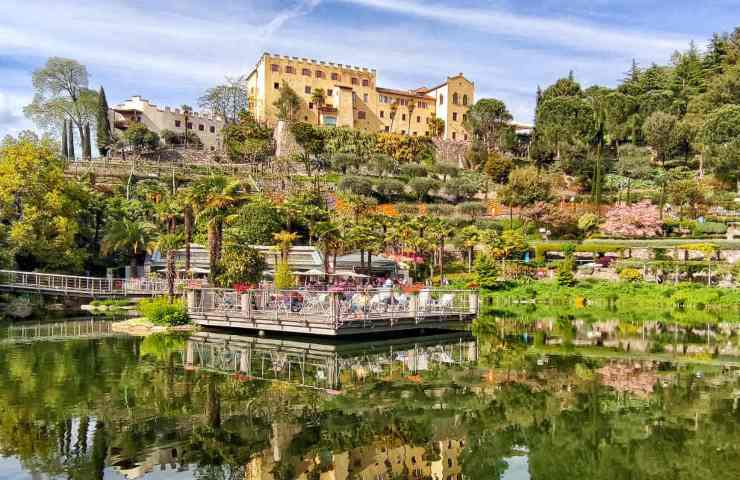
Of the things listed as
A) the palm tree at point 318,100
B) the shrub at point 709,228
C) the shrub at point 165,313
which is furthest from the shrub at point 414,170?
the shrub at point 165,313

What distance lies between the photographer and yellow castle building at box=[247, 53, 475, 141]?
86188 mm

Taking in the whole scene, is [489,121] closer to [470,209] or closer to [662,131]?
[662,131]

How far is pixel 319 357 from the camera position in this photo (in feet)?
67.8

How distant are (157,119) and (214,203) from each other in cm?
5947

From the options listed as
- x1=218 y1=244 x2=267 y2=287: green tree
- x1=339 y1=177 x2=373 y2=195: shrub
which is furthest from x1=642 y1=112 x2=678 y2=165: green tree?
x1=218 y1=244 x2=267 y2=287: green tree

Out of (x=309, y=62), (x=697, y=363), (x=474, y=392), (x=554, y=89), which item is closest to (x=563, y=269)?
(x=697, y=363)

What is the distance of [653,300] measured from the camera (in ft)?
123

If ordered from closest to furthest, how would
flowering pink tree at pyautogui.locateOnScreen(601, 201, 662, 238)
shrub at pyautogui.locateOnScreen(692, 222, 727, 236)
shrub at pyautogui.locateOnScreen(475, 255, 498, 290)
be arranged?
1. shrub at pyautogui.locateOnScreen(475, 255, 498, 290)
2. shrub at pyautogui.locateOnScreen(692, 222, 727, 236)
3. flowering pink tree at pyautogui.locateOnScreen(601, 201, 662, 238)

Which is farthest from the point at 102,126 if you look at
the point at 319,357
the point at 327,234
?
the point at 319,357

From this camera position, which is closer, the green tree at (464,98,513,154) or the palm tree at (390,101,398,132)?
the green tree at (464,98,513,154)

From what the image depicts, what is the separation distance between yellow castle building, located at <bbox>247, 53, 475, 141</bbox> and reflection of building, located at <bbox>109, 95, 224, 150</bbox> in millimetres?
7638

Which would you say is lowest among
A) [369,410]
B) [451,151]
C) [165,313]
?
[165,313]

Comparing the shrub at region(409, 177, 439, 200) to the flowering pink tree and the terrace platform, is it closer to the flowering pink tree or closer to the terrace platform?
the flowering pink tree

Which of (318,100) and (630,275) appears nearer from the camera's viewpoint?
(630,275)
